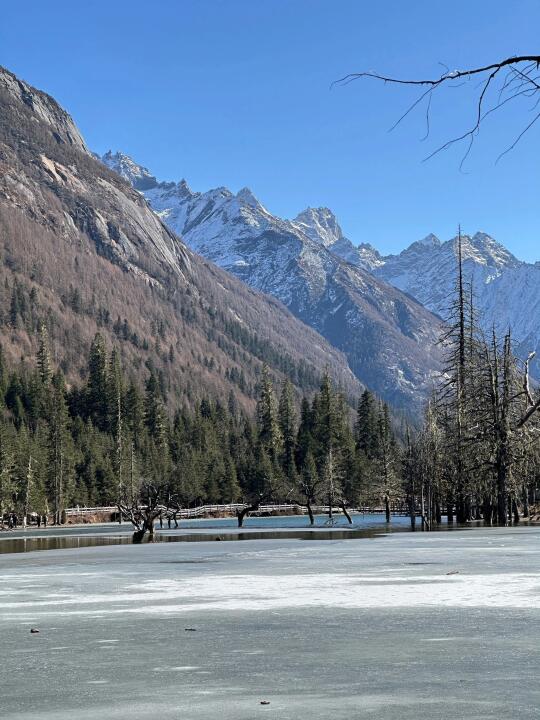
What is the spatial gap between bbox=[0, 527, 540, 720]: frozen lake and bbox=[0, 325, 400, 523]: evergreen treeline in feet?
270

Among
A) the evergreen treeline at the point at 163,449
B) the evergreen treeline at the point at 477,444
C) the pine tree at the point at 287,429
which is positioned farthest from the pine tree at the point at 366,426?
the evergreen treeline at the point at 477,444

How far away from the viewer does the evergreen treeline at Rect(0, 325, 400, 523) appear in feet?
390

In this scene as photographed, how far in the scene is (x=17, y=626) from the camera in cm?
1730

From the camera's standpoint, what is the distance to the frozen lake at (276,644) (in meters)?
10.3

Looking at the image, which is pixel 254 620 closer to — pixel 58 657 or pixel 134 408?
pixel 58 657

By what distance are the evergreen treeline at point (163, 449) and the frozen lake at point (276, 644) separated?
8230 centimetres

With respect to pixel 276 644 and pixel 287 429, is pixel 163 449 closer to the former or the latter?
pixel 287 429

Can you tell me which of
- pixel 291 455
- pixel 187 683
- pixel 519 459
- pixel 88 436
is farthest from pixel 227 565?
pixel 291 455

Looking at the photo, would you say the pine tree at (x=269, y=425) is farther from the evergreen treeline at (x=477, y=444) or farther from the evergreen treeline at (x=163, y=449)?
the evergreen treeline at (x=477, y=444)

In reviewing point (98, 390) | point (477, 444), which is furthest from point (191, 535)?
point (98, 390)

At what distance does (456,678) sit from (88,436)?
136 meters

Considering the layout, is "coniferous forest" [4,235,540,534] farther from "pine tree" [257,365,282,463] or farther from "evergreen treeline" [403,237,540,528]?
"pine tree" [257,365,282,463]

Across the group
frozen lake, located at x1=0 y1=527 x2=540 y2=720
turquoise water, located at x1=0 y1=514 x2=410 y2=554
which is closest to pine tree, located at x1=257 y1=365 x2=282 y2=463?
turquoise water, located at x1=0 y1=514 x2=410 y2=554

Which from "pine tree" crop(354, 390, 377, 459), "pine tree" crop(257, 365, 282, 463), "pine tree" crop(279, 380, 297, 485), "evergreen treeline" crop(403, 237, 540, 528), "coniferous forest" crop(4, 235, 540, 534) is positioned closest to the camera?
"evergreen treeline" crop(403, 237, 540, 528)
